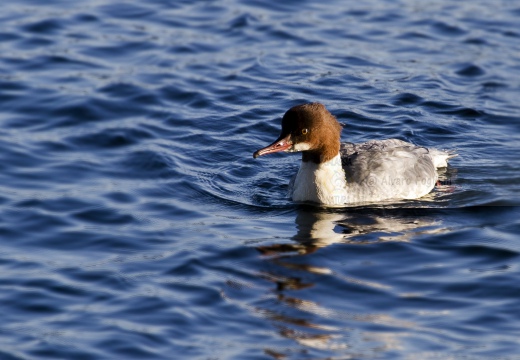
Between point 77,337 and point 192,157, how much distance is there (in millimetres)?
5163

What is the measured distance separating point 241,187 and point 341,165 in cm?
128

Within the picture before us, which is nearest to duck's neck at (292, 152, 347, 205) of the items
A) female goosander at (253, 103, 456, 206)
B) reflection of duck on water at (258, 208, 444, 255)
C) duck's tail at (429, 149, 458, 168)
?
female goosander at (253, 103, 456, 206)

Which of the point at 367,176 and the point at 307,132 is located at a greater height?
the point at 307,132

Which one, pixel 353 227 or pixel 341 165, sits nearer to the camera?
pixel 353 227

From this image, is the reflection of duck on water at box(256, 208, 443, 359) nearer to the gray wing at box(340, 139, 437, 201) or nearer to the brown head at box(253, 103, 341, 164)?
the gray wing at box(340, 139, 437, 201)

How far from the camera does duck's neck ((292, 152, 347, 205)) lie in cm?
1183

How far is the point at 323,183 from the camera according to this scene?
465 inches

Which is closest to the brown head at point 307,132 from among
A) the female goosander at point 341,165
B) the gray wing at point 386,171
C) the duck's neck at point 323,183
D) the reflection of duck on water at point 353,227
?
the female goosander at point 341,165

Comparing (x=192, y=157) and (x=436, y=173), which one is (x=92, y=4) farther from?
(x=436, y=173)

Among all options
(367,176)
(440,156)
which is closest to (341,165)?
(367,176)

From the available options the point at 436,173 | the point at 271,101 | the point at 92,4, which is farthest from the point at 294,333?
the point at 92,4

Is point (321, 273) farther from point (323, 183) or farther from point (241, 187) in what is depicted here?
point (241, 187)

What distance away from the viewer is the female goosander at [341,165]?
11445 mm

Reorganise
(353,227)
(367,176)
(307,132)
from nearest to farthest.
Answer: (353,227)
(307,132)
(367,176)
